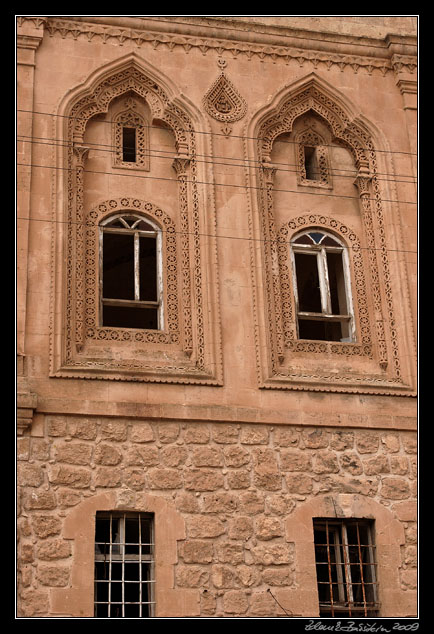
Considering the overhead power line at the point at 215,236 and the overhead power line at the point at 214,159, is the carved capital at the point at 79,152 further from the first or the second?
the overhead power line at the point at 215,236

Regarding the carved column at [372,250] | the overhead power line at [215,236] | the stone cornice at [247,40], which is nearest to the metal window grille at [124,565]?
the overhead power line at [215,236]

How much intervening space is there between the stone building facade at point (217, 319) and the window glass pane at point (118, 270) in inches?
14.0

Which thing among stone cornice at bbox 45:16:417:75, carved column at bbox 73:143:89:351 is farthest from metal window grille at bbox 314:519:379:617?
stone cornice at bbox 45:16:417:75

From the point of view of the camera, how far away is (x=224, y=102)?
44.7ft

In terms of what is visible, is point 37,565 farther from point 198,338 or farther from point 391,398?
point 391,398

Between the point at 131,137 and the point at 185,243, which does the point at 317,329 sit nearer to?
the point at 185,243

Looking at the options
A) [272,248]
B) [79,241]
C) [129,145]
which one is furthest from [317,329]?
[79,241]

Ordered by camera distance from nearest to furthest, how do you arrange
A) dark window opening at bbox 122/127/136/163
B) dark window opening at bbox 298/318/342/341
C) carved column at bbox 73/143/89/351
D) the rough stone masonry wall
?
the rough stone masonry wall → carved column at bbox 73/143/89/351 → dark window opening at bbox 122/127/136/163 → dark window opening at bbox 298/318/342/341

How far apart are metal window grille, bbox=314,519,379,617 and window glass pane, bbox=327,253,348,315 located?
2.95 metres

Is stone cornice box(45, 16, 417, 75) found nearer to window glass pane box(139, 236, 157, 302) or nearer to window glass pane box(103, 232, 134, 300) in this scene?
window glass pane box(139, 236, 157, 302)

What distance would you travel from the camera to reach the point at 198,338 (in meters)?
12.2

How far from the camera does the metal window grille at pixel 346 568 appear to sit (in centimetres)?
1132

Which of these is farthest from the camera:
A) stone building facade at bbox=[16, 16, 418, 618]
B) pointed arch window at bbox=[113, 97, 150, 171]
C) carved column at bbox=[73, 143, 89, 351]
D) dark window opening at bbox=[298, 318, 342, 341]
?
dark window opening at bbox=[298, 318, 342, 341]

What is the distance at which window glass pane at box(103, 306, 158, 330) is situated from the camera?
13.6 metres
